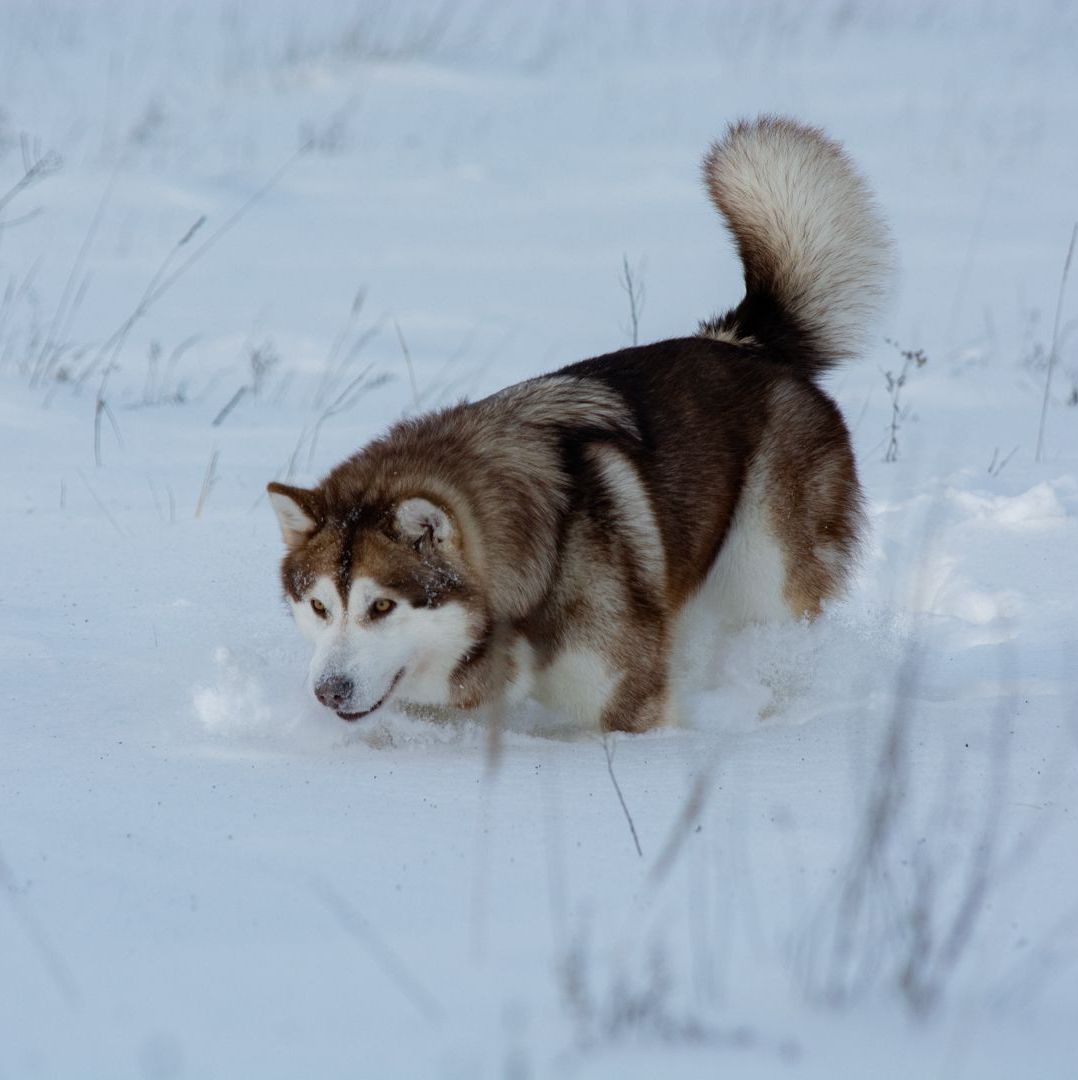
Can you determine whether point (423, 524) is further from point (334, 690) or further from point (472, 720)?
point (472, 720)

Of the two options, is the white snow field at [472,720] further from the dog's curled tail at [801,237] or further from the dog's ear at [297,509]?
the dog's curled tail at [801,237]

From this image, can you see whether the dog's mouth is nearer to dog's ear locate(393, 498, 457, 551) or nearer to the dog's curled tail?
dog's ear locate(393, 498, 457, 551)

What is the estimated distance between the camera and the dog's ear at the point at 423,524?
3484mm

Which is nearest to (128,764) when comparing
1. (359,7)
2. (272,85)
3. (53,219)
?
(53,219)

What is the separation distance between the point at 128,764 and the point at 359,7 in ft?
49.8

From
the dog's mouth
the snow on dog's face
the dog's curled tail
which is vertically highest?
the dog's curled tail

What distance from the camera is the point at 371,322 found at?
28.5ft

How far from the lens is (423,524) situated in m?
3.52

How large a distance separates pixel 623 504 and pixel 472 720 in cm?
67

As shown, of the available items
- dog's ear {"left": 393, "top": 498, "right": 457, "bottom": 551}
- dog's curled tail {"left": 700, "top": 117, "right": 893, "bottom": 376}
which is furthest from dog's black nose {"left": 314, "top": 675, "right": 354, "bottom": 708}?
dog's curled tail {"left": 700, "top": 117, "right": 893, "bottom": 376}

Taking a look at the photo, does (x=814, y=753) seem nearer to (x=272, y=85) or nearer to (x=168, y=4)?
(x=272, y=85)

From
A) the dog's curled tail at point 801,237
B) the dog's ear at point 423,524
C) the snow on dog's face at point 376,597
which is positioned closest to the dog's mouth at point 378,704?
the snow on dog's face at point 376,597

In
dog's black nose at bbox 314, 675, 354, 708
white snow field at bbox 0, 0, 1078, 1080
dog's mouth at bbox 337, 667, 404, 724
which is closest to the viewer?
white snow field at bbox 0, 0, 1078, 1080

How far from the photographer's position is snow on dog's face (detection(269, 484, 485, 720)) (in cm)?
345
